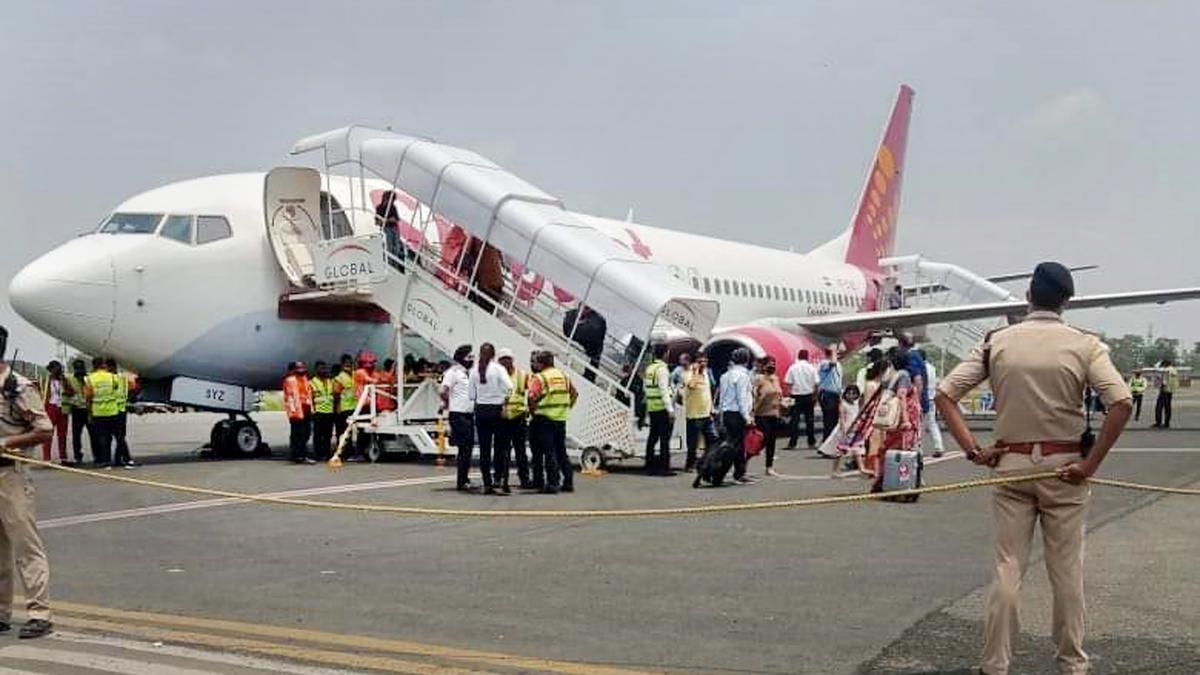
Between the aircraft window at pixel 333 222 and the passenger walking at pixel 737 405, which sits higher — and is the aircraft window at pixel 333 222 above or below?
above

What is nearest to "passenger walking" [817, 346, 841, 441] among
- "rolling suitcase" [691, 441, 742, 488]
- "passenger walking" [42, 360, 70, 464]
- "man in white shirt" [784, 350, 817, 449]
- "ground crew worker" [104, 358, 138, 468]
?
"man in white shirt" [784, 350, 817, 449]

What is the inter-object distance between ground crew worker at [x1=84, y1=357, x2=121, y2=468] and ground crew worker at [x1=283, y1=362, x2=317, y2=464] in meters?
2.12

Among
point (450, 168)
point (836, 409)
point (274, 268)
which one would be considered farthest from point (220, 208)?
point (836, 409)

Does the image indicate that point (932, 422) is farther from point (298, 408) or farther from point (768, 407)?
point (298, 408)

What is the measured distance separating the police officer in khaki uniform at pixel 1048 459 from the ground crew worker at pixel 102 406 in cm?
1297

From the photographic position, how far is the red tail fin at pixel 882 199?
35.0m

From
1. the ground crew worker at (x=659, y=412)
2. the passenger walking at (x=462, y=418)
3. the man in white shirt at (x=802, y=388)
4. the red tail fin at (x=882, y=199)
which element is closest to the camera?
the passenger walking at (x=462, y=418)

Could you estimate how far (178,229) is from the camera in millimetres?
16094

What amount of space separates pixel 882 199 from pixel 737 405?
23608 millimetres

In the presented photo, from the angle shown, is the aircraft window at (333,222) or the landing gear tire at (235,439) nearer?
the aircraft window at (333,222)

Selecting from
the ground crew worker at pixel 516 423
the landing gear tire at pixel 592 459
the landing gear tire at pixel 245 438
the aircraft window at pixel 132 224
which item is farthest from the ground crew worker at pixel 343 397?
the ground crew worker at pixel 516 423

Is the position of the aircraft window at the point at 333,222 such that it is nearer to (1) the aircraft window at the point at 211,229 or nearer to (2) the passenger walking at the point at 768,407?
(1) the aircraft window at the point at 211,229

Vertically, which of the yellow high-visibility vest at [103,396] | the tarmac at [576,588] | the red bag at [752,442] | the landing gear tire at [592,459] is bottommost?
the tarmac at [576,588]

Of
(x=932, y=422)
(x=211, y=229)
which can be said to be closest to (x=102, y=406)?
(x=211, y=229)
